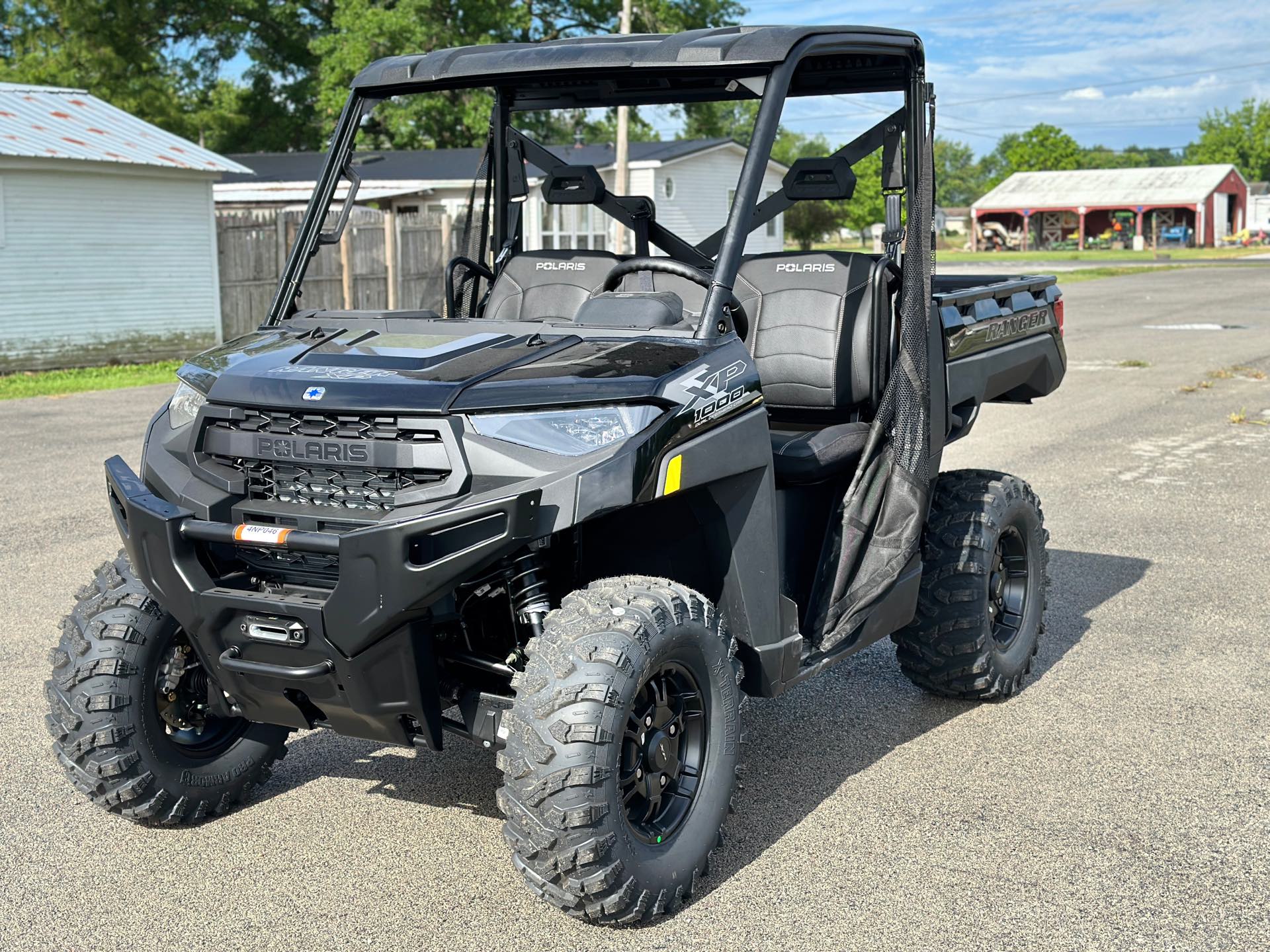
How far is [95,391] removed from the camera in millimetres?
16516

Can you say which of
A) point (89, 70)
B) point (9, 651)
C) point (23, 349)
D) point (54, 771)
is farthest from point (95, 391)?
point (89, 70)

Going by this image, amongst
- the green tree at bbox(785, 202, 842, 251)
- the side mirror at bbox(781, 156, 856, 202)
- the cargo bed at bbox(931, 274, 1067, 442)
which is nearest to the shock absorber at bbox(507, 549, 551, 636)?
the side mirror at bbox(781, 156, 856, 202)

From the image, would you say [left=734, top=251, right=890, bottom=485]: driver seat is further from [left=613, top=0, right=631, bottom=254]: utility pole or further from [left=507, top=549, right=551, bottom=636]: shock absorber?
[left=613, top=0, right=631, bottom=254]: utility pole

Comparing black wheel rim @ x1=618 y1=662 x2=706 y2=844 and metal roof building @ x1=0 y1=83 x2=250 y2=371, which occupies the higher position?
metal roof building @ x1=0 y1=83 x2=250 y2=371

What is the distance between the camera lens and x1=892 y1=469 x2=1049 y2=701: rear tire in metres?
5.25

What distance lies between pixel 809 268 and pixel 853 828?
1922 mm

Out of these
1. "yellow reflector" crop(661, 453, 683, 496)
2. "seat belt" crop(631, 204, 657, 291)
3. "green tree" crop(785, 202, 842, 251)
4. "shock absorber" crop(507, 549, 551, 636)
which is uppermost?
"green tree" crop(785, 202, 842, 251)

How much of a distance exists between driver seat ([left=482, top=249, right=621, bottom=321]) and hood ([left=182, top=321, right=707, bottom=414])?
1036 mm

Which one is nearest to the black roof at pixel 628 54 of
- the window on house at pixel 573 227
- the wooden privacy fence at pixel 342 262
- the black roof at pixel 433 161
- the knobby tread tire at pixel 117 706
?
the knobby tread tire at pixel 117 706

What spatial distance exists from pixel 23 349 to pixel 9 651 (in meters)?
13.7

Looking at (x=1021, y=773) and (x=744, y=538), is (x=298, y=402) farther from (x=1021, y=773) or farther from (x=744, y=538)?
(x=1021, y=773)

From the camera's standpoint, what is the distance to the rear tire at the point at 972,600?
17.2 feet

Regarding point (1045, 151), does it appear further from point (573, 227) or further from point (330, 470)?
point (330, 470)

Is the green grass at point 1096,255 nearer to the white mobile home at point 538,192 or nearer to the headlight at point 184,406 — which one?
the white mobile home at point 538,192
